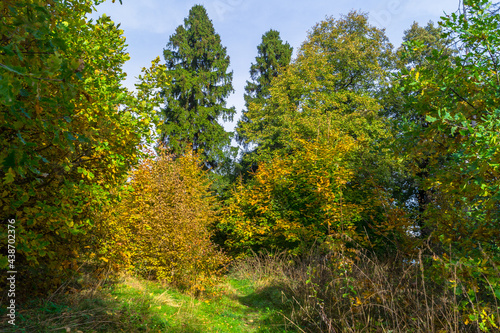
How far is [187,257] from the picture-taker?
26.6 ft

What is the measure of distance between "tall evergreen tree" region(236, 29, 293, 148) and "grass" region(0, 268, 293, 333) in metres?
20.4

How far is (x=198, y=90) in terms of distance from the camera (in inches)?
944

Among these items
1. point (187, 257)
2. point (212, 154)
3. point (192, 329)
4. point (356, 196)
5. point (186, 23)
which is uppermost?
point (186, 23)

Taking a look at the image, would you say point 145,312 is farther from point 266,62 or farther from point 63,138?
point 266,62

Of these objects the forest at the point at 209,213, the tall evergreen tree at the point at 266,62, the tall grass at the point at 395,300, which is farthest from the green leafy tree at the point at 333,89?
the tall grass at the point at 395,300

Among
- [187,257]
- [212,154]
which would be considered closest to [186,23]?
[212,154]

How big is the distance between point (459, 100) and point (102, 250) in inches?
252

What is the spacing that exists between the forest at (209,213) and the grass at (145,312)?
1.5 inches

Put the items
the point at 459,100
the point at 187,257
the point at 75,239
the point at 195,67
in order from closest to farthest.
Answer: the point at 459,100 < the point at 75,239 < the point at 187,257 < the point at 195,67

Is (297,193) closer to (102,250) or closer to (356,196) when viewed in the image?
(356,196)

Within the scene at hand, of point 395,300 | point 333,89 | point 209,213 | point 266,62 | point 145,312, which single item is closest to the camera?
point 395,300

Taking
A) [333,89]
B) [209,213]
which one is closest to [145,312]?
[209,213]

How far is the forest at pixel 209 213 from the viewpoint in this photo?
328 centimetres

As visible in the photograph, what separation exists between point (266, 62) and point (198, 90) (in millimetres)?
7514
